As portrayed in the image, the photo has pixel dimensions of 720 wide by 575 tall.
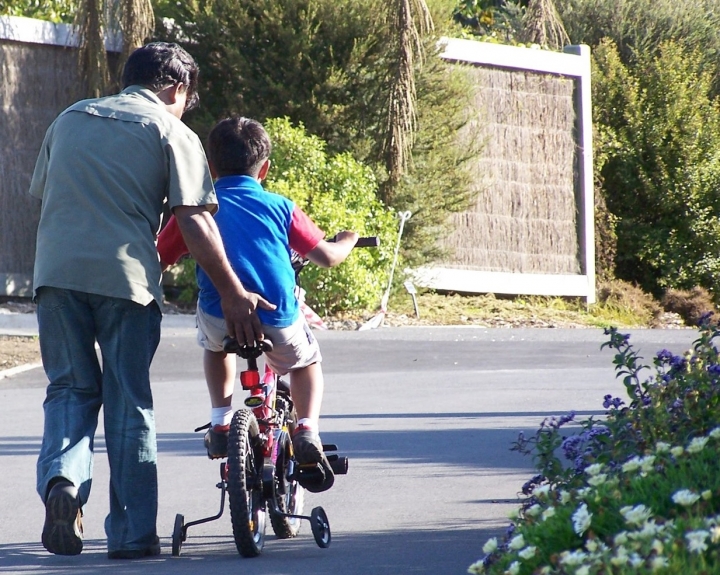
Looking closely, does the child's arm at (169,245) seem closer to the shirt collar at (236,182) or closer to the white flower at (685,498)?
the shirt collar at (236,182)

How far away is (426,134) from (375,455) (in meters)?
11.1

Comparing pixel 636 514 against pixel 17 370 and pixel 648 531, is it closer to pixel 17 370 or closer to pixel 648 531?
pixel 648 531

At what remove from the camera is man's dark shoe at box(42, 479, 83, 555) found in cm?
484

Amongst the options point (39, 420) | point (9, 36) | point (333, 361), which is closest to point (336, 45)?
point (9, 36)

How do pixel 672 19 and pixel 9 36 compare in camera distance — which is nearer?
pixel 9 36

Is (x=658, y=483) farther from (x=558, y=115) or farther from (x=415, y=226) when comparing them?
(x=558, y=115)

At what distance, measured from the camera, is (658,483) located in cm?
382

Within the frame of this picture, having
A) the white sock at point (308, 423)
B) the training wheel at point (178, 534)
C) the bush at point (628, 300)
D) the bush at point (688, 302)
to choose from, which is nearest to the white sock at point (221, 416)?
the white sock at point (308, 423)

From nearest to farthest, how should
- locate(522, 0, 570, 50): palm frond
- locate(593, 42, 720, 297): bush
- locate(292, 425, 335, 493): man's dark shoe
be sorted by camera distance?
locate(292, 425, 335, 493): man's dark shoe < locate(522, 0, 570, 50): palm frond < locate(593, 42, 720, 297): bush

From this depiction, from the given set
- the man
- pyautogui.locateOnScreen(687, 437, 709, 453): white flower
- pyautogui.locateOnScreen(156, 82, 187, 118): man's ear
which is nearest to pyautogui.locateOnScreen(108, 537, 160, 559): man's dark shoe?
the man

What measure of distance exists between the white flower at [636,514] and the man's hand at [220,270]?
6.71ft

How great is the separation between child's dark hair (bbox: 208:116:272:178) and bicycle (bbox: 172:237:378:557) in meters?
0.46

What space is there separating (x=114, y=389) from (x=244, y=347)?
53cm

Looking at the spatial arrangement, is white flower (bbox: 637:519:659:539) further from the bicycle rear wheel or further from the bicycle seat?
the bicycle seat
